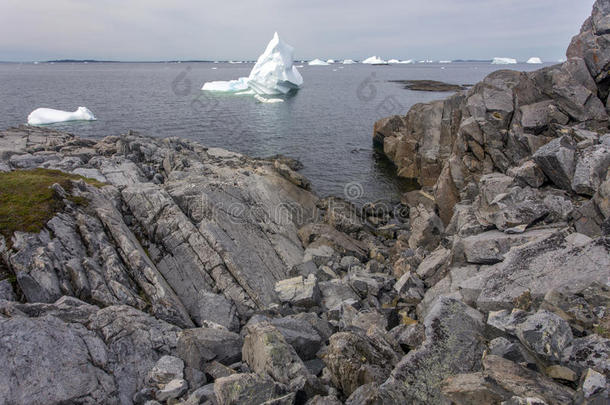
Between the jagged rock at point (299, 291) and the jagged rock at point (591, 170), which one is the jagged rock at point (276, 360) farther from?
the jagged rock at point (591, 170)

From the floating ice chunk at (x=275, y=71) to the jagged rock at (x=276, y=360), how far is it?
3456 inches

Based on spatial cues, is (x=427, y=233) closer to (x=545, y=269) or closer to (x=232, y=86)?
(x=545, y=269)

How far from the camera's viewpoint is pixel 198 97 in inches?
3816

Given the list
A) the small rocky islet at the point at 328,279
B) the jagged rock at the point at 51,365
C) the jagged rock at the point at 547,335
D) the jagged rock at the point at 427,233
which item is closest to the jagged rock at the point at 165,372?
the small rocky islet at the point at 328,279

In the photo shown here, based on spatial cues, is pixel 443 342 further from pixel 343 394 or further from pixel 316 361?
pixel 316 361

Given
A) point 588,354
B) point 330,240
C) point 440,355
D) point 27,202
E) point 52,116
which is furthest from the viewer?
point 52,116

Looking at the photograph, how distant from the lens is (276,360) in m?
9.18

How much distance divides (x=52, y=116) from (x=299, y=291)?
197ft

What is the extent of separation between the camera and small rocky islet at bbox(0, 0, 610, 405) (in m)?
7.98

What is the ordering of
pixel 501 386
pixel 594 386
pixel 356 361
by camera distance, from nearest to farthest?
pixel 594 386
pixel 501 386
pixel 356 361

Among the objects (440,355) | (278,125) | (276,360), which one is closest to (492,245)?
(440,355)

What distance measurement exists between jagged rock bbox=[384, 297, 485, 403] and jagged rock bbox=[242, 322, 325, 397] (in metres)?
1.99

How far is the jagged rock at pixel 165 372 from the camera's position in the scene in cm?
943

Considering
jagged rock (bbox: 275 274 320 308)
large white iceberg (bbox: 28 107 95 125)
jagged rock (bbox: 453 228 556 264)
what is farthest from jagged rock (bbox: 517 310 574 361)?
large white iceberg (bbox: 28 107 95 125)
